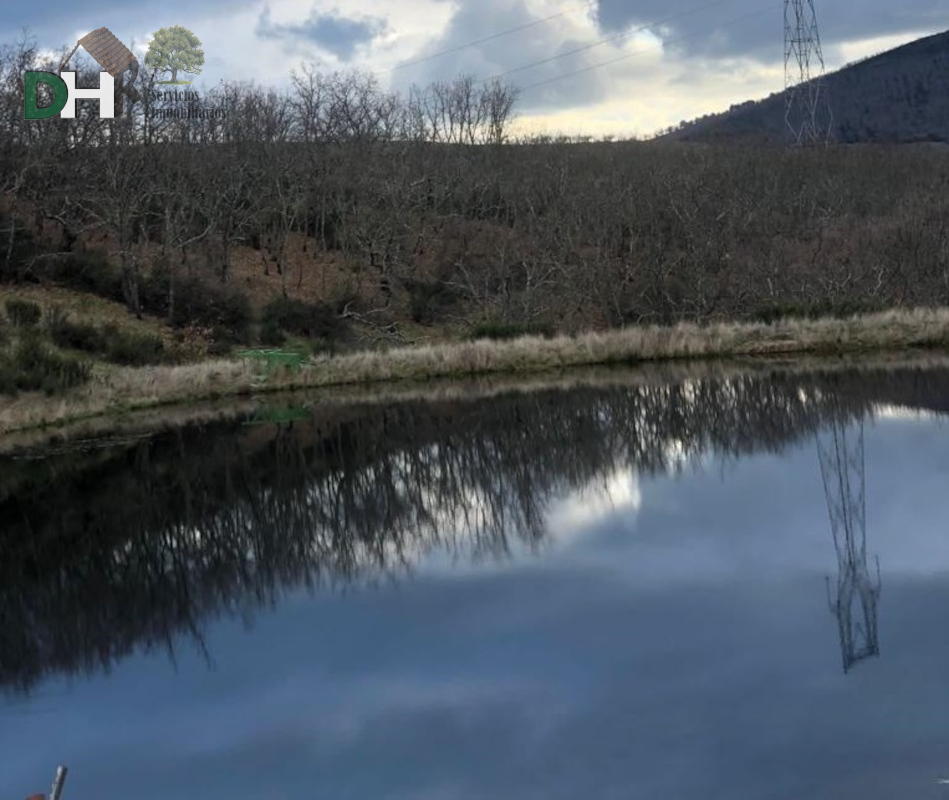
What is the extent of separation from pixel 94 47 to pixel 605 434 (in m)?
40.9

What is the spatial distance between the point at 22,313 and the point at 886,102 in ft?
459

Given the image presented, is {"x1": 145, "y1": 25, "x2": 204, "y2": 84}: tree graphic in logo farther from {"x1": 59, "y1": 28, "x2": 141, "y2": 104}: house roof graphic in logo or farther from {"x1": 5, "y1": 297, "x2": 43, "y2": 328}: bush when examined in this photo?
{"x1": 5, "y1": 297, "x2": 43, "y2": 328}: bush

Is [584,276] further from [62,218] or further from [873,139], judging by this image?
[873,139]

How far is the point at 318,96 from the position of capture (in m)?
69.1

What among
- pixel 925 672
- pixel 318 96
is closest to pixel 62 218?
pixel 318 96

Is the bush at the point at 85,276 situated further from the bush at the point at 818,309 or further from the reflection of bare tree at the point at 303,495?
the bush at the point at 818,309

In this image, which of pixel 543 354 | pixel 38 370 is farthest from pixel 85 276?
pixel 543 354

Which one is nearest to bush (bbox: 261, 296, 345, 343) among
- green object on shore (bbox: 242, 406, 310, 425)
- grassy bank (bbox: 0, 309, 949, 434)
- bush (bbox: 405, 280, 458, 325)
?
bush (bbox: 405, 280, 458, 325)

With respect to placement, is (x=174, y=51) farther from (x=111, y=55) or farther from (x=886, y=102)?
(x=886, y=102)

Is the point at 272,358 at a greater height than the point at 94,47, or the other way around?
the point at 94,47

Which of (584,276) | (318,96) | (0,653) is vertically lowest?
(0,653)

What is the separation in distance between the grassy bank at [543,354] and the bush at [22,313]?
14.0ft

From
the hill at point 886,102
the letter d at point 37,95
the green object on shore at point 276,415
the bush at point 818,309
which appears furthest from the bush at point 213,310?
the hill at point 886,102

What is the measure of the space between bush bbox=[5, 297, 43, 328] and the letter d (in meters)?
15.0
